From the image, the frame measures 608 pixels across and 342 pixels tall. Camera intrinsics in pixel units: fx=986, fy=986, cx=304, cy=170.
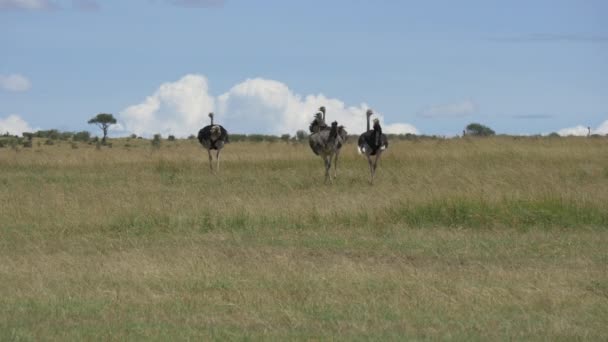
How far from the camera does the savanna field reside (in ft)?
26.5

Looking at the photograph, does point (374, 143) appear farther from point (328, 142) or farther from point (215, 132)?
point (215, 132)

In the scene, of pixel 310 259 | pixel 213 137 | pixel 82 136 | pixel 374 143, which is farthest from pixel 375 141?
pixel 82 136

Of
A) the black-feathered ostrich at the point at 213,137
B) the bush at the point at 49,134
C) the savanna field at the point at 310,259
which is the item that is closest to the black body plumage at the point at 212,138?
the black-feathered ostrich at the point at 213,137

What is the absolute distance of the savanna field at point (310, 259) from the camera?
26.5ft

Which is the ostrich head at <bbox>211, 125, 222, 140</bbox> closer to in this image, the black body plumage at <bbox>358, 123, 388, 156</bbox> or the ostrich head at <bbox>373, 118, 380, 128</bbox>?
the black body plumage at <bbox>358, 123, 388, 156</bbox>

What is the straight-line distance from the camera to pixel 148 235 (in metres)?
13.7

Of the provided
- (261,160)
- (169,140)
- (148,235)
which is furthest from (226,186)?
(169,140)

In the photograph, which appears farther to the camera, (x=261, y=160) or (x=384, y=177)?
(x=261, y=160)

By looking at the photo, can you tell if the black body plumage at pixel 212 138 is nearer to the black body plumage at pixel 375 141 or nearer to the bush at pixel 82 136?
the black body plumage at pixel 375 141

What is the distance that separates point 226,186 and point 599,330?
564 inches

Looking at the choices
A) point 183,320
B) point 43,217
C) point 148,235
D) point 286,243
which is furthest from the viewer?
point 43,217

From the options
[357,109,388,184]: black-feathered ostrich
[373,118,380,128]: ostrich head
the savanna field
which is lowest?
the savanna field

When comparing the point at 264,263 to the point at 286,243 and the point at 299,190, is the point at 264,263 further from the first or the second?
the point at 299,190

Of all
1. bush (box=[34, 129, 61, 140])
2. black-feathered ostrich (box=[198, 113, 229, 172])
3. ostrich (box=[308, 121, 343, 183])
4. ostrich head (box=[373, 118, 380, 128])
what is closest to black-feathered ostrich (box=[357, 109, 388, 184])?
ostrich head (box=[373, 118, 380, 128])
